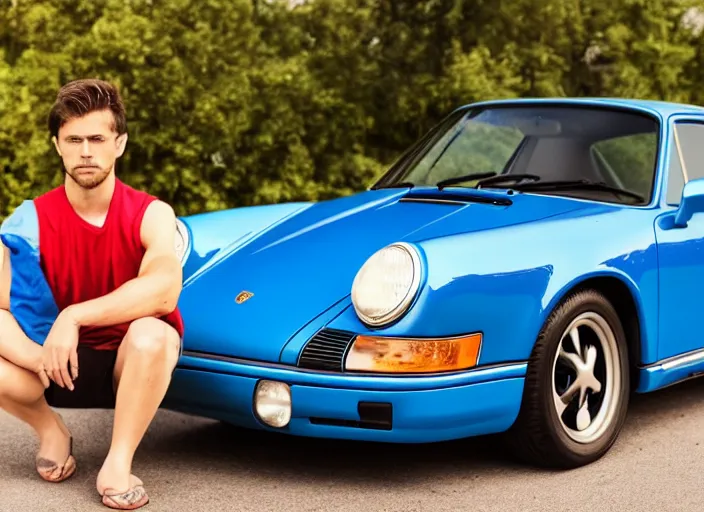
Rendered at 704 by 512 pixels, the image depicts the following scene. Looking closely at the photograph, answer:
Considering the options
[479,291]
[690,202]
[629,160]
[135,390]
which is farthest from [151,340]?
[629,160]

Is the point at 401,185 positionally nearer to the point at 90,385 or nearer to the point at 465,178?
the point at 465,178

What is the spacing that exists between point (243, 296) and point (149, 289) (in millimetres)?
569

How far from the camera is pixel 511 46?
1065cm

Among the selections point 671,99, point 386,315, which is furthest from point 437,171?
point 671,99

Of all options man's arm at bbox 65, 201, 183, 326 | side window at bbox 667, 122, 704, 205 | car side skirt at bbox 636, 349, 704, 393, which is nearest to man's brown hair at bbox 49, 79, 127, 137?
man's arm at bbox 65, 201, 183, 326

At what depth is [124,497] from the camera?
358cm

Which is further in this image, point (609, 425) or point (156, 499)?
point (609, 425)

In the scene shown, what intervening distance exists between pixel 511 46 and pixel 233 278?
6926 mm

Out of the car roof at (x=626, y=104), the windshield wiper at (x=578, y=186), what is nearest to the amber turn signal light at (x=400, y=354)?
the windshield wiper at (x=578, y=186)

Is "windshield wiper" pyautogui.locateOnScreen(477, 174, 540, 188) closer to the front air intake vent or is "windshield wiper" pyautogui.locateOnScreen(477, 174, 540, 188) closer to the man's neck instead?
the front air intake vent

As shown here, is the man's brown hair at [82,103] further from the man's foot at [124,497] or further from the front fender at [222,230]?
the man's foot at [124,497]

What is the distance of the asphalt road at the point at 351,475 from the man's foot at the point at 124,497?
35 millimetres

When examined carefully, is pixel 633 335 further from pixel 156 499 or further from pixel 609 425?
pixel 156 499

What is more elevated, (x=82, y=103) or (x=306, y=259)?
(x=82, y=103)
